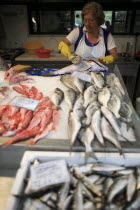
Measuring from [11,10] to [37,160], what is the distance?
451cm

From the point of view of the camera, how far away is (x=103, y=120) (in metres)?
1.27

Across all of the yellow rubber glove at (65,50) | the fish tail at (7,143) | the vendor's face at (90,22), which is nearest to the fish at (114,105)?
the fish tail at (7,143)

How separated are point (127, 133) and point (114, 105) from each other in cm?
29

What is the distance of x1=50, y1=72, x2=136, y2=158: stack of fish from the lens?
1.15 meters

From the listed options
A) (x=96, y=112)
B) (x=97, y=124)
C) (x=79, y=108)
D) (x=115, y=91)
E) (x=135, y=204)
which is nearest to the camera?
(x=135, y=204)

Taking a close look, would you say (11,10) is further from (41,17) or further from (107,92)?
(107,92)

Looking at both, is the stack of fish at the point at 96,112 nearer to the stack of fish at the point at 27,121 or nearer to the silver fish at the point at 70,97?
the silver fish at the point at 70,97

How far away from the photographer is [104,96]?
1585mm

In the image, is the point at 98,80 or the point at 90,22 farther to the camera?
the point at 90,22

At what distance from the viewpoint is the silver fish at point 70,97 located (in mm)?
1551

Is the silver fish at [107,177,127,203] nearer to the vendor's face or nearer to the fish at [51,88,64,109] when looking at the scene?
the fish at [51,88,64,109]

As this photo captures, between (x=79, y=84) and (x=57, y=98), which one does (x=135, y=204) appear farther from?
(x=79, y=84)

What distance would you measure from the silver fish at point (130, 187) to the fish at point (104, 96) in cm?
67

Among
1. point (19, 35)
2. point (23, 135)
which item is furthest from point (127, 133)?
point (19, 35)
